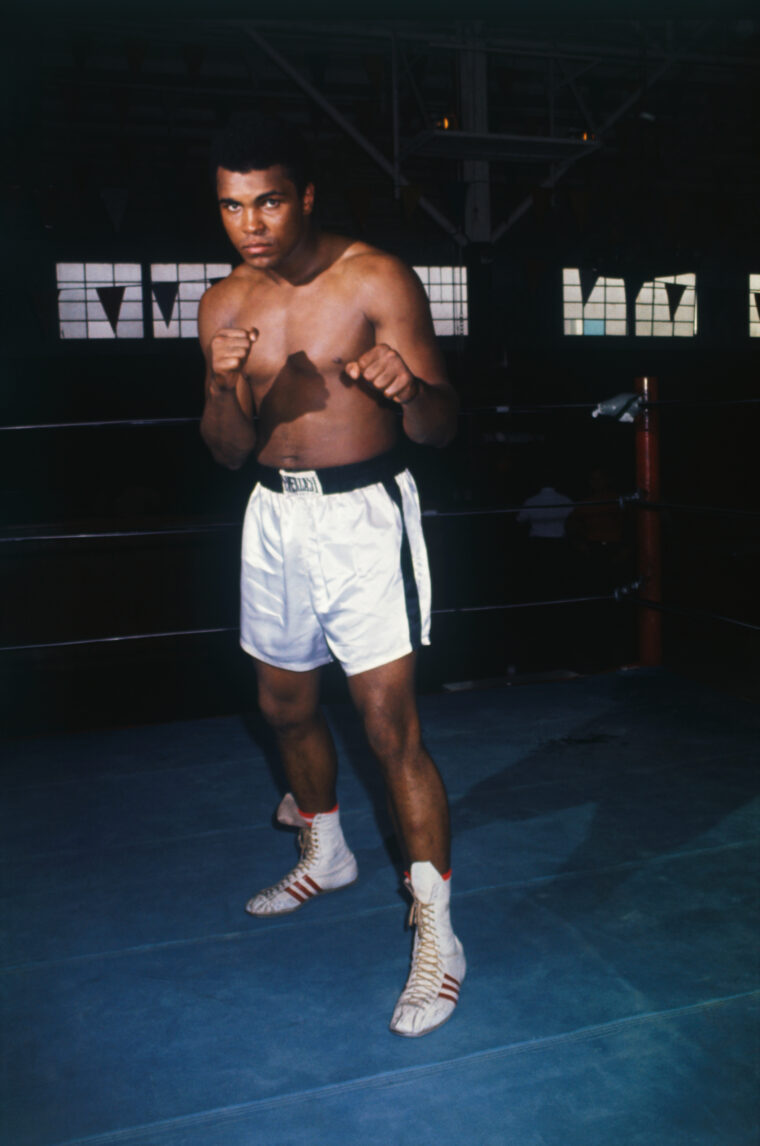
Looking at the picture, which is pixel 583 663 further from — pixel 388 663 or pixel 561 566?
pixel 388 663

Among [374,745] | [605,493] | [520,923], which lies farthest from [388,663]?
[605,493]

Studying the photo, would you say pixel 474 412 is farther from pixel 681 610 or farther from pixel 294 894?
pixel 294 894

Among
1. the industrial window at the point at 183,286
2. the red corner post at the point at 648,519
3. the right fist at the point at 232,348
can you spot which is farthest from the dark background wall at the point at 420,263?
the right fist at the point at 232,348

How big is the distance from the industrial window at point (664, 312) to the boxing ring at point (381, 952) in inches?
361

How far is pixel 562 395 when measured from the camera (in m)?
Answer: 9.73

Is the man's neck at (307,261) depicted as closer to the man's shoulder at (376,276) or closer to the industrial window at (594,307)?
the man's shoulder at (376,276)

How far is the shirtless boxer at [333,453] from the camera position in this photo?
119 cm

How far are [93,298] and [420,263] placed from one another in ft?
10.6

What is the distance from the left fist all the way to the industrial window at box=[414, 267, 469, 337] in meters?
8.67

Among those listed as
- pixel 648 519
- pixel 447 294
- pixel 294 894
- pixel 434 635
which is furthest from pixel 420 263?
pixel 294 894

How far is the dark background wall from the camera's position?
4422 millimetres

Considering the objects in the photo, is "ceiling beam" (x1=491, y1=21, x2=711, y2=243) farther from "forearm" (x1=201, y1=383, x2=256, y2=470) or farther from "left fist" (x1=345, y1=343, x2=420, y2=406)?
"left fist" (x1=345, y1=343, x2=420, y2=406)

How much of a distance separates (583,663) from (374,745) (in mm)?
2759

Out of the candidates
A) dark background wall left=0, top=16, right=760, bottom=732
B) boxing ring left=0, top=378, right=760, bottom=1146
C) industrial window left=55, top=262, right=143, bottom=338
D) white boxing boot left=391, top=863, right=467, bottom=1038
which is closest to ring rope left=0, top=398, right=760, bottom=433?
boxing ring left=0, top=378, right=760, bottom=1146
